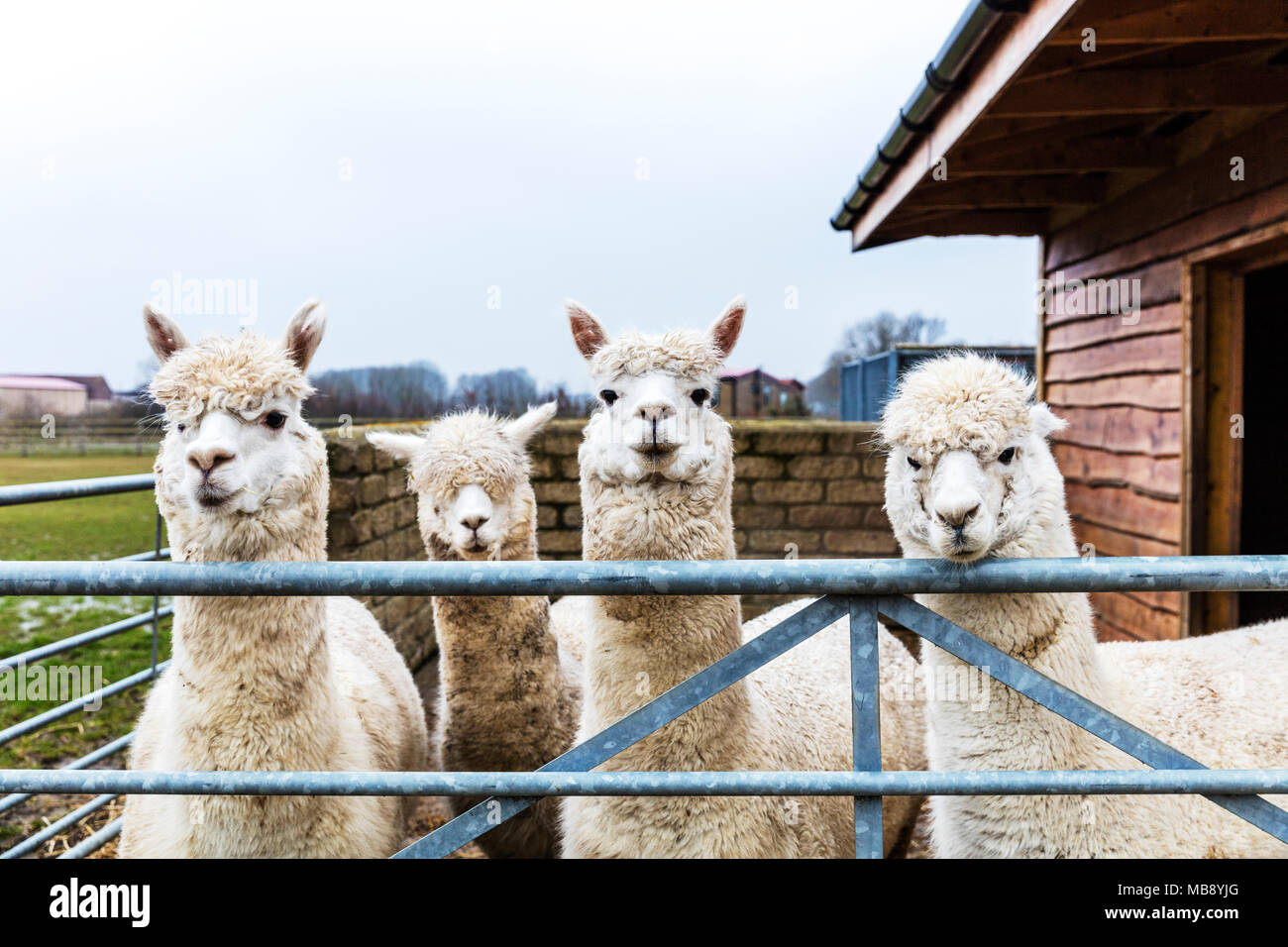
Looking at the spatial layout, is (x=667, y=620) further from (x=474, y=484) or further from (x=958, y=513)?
(x=474, y=484)

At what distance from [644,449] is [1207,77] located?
3.08m

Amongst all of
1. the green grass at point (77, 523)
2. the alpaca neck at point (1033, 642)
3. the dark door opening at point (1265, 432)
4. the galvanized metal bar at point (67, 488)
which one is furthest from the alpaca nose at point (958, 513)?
the green grass at point (77, 523)

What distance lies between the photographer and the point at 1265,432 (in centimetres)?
447

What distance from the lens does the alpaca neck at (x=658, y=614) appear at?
194 cm

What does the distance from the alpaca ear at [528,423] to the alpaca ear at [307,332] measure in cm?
91

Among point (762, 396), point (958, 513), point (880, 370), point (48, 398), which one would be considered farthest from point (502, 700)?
point (48, 398)

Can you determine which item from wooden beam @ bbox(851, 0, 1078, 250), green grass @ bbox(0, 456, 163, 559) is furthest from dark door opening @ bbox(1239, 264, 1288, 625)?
green grass @ bbox(0, 456, 163, 559)

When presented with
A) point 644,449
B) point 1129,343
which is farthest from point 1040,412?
point 1129,343

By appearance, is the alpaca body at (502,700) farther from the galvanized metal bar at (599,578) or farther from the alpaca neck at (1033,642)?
the alpaca neck at (1033,642)

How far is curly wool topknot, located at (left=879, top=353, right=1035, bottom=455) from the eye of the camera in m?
1.75

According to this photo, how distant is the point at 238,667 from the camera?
191cm

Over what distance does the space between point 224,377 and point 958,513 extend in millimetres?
1716

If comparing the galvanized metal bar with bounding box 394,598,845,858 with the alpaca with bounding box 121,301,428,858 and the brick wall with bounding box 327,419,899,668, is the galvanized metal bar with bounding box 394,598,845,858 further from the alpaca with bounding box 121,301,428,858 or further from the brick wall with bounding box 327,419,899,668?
the brick wall with bounding box 327,419,899,668

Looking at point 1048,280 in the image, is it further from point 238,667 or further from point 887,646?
point 238,667
